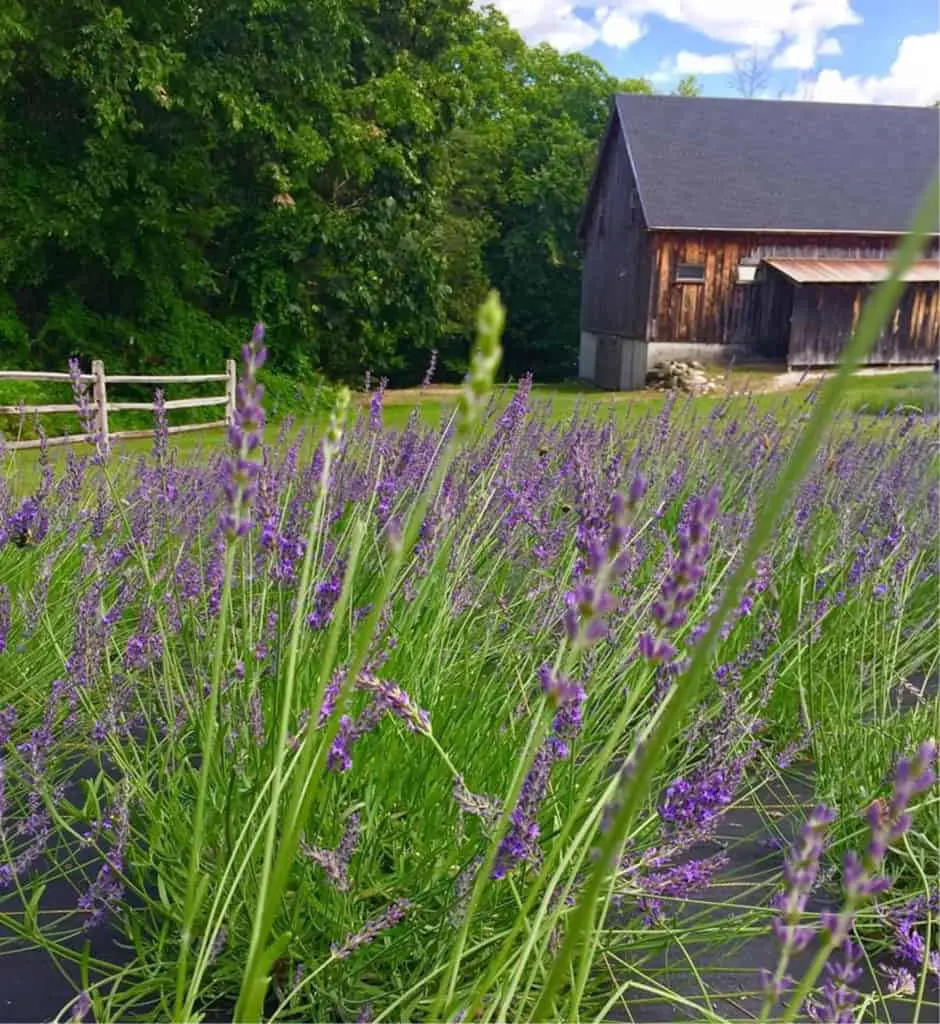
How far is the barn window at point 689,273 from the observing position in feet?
79.5

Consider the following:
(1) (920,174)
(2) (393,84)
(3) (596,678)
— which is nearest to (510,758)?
(3) (596,678)

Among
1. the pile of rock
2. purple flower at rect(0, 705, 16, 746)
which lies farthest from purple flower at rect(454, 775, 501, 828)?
the pile of rock

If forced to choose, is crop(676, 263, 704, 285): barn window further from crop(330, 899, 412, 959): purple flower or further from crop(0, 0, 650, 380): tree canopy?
crop(330, 899, 412, 959): purple flower

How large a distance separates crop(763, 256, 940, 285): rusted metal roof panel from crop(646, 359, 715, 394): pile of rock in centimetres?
309

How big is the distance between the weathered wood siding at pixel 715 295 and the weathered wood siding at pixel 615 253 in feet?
1.35

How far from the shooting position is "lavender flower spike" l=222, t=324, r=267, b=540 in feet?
2.80

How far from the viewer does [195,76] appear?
15.5 m

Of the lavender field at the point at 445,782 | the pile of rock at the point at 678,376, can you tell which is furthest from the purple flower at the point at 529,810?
the pile of rock at the point at 678,376

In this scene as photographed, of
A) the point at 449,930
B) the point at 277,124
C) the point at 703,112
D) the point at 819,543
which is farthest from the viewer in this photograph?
the point at 703,112

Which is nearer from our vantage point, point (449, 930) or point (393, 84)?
point (449, 930)

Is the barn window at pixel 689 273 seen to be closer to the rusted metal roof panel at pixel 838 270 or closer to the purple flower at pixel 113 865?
the rusted metal roof panel at pixel 838 270

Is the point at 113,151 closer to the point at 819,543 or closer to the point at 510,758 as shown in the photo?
the point at 819,543

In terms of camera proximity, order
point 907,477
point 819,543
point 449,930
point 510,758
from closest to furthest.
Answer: point 449,930
point 510,758
point 819,543
point 907,477

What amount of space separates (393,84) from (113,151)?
5465mm
